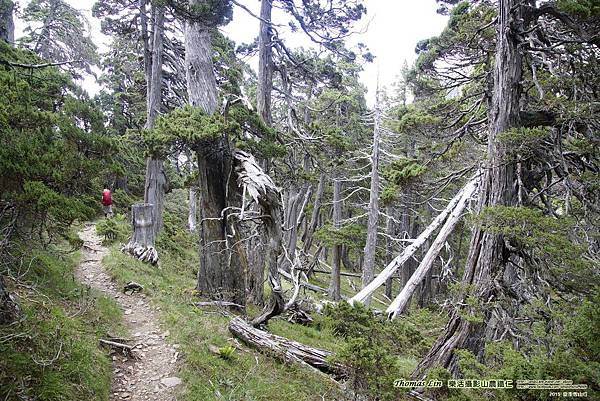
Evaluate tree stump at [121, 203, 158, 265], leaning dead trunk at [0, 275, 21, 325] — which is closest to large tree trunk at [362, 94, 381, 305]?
A: tree stump at [121, 203, 158, 265]

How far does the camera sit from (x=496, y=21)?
5.44m

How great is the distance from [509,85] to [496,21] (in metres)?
1.13

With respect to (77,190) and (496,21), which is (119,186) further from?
(496,21)

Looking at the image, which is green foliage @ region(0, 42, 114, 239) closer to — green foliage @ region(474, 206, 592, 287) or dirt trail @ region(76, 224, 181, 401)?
dirt trail @ region(76, 224, 181, 401)

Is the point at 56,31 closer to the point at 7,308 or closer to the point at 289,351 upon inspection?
the point at 7,308

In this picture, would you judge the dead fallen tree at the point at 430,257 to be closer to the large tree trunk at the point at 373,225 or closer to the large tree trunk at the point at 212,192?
the large tree trunk at the point at 212,192

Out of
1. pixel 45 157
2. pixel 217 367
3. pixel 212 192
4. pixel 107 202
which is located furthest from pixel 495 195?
pixel 107 202

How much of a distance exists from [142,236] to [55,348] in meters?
7.14

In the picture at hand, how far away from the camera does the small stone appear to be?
4.80 metres

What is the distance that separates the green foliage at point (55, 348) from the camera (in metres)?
3.54

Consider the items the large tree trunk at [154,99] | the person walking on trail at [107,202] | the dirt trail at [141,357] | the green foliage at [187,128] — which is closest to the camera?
the dirt trail at [141,357]

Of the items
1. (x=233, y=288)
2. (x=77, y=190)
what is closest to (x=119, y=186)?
(x=233, y=288)

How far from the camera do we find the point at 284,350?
5867mm

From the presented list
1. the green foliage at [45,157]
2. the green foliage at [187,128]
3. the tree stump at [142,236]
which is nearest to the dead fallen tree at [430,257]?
the green foliage at [187,128]
